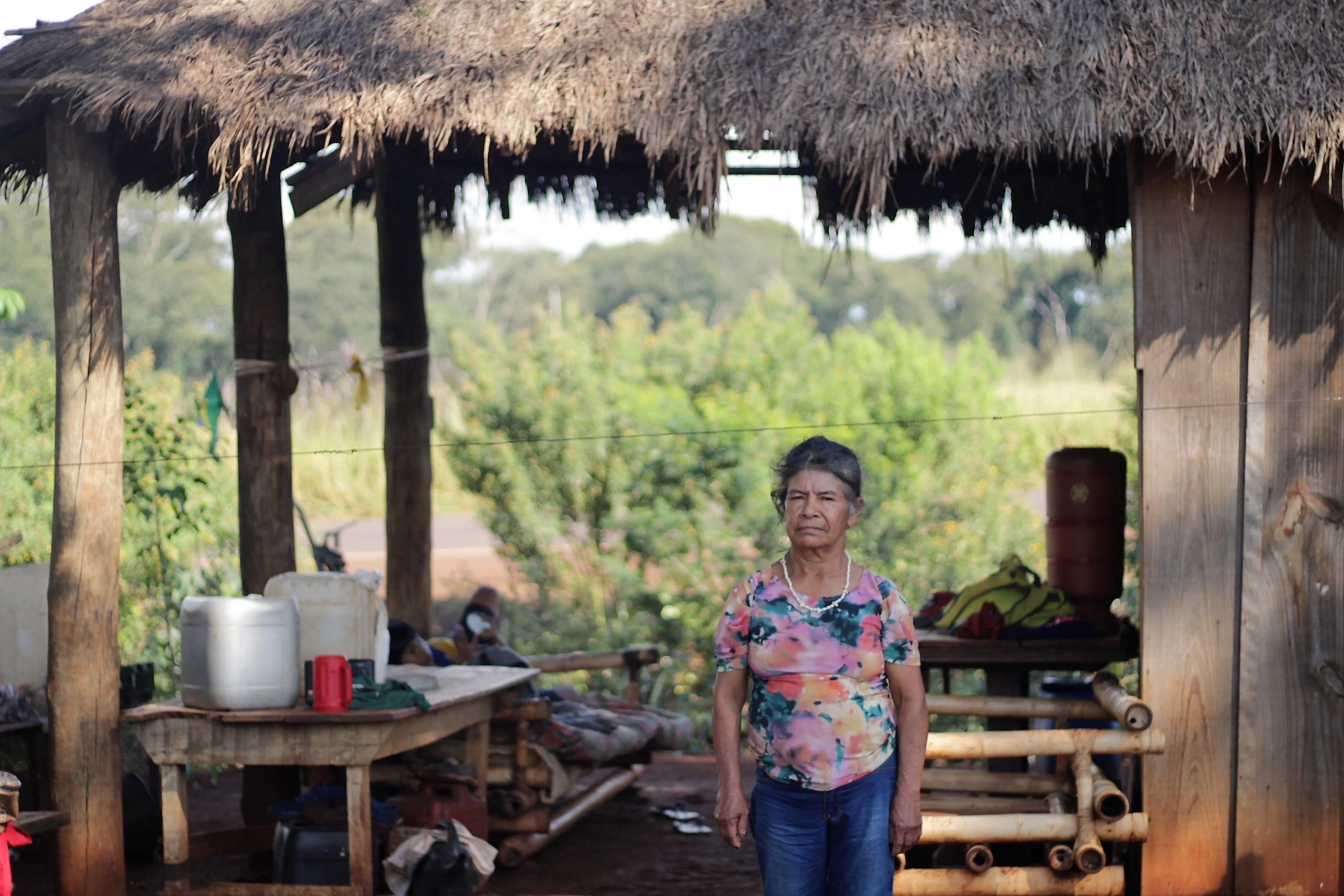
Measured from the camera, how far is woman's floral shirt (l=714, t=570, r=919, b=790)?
2910mm

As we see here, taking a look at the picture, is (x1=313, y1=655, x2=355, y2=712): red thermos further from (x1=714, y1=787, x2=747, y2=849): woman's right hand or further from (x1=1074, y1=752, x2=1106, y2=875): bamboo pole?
(x1=1074, y1=752, x2=1106, y2=875): bamboo pole

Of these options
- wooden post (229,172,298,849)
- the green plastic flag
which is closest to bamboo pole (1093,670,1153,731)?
wooden post (229,172,298,849)

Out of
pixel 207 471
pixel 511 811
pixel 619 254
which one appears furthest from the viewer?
pixel 619 254

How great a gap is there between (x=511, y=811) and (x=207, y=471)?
4168 mm

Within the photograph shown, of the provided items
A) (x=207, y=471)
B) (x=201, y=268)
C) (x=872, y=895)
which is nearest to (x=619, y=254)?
(x=201, y=268)

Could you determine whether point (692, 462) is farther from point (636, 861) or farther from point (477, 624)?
point (636, 861)

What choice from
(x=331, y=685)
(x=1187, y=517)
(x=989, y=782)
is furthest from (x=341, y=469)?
(x=1187, y=517)

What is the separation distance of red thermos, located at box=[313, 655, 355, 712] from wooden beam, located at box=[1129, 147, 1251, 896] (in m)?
2.56

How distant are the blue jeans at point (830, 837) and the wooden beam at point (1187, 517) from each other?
184 centimetres

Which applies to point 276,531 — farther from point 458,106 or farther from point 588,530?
point 588,530

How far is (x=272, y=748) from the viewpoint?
4238 millimetres

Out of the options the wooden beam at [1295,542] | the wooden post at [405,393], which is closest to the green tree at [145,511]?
the wooden post at [405,393]

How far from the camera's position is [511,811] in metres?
5.32

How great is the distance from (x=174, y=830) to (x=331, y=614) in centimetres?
88
